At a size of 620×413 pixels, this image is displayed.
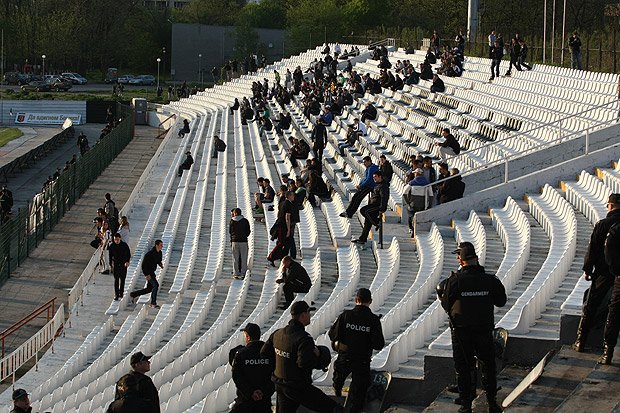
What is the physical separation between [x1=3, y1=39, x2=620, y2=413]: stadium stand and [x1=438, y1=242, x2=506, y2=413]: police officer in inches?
40.6

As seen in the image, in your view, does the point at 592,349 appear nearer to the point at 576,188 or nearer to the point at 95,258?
the point at 576,188

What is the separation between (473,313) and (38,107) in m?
72.3

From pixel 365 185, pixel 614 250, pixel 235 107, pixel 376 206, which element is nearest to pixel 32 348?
pixel 376 206

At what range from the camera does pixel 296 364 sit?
32.2ft

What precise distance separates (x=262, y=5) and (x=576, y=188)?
94.5 meters

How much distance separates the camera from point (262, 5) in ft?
370

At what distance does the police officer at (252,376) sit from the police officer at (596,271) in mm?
2732

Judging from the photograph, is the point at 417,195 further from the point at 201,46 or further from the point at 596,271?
the point at 201,46

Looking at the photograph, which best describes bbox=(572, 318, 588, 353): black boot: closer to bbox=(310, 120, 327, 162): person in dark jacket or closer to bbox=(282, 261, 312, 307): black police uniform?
bbox=(282, 261, 312, 307): black police uniform

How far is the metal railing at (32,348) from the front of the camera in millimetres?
18406

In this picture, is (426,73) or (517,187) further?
(426,73)

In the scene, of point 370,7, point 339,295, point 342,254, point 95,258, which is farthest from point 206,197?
point 370,7

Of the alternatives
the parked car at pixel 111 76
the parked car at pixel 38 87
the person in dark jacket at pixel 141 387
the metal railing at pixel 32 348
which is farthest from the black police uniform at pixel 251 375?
the parked car at pixel 111 76

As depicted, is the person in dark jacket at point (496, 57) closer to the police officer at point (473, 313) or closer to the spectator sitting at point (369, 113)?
the spectator sitting at point (369, 113)
